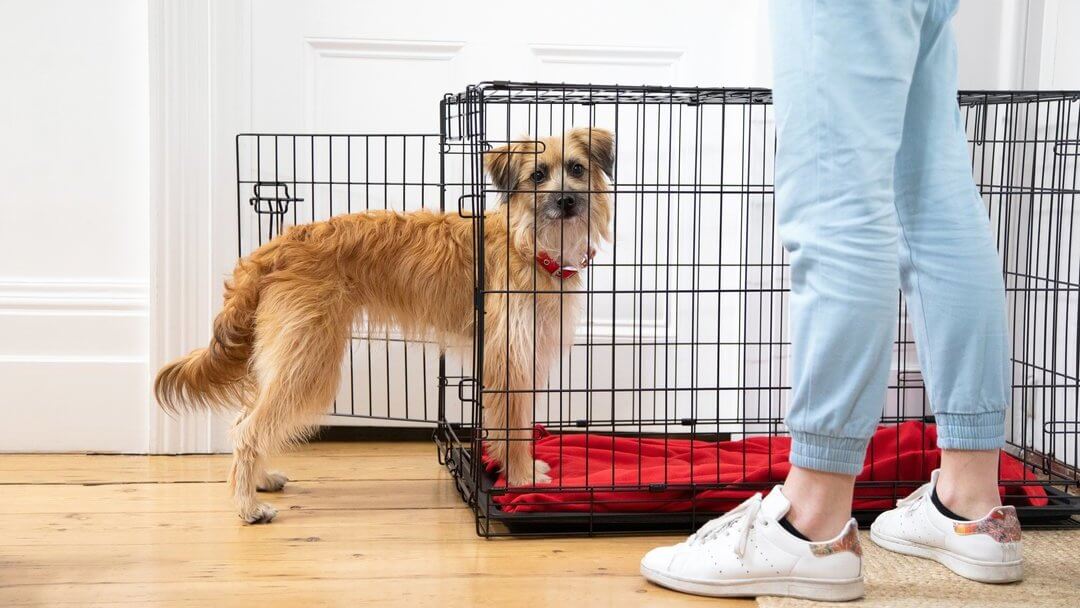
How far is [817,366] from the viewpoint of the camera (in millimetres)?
1616

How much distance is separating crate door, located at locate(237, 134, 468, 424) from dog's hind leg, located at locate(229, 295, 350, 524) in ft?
1.69

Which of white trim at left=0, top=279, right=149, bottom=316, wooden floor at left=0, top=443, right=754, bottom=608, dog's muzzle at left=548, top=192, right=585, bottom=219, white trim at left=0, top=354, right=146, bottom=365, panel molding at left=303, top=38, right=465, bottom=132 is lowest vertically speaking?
wooden floor at left=0, top=443, right=754, bottom=608

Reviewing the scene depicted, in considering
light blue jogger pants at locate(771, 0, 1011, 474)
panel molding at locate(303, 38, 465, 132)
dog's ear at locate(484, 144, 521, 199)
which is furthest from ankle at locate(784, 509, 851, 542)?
panel molding at locate(303, 38, 465, 132)

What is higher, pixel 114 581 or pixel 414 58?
pixel 414 58

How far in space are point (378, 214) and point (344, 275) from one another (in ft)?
0.61

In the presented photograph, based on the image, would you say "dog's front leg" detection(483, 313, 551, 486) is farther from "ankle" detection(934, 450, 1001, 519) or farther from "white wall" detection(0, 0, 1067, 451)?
"white wall" detection(0, 0, 1067, 451)

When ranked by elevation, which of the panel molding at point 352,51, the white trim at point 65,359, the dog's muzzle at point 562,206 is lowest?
the white trim at point 65,359

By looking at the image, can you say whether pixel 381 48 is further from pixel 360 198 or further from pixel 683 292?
pixel 683 292

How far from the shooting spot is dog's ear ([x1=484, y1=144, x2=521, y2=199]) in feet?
8.07

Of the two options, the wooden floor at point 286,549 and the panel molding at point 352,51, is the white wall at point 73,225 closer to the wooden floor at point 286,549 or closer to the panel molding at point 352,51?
the wooden floor at point 286,549

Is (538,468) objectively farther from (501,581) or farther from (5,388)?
(5,388)

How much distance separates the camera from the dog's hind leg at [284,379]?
2.39 m

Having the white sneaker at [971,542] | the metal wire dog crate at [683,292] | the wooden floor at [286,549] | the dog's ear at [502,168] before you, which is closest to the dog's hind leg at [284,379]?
the wooden floor at [286,549]

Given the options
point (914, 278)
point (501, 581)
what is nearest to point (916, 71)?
point (914, 278)
